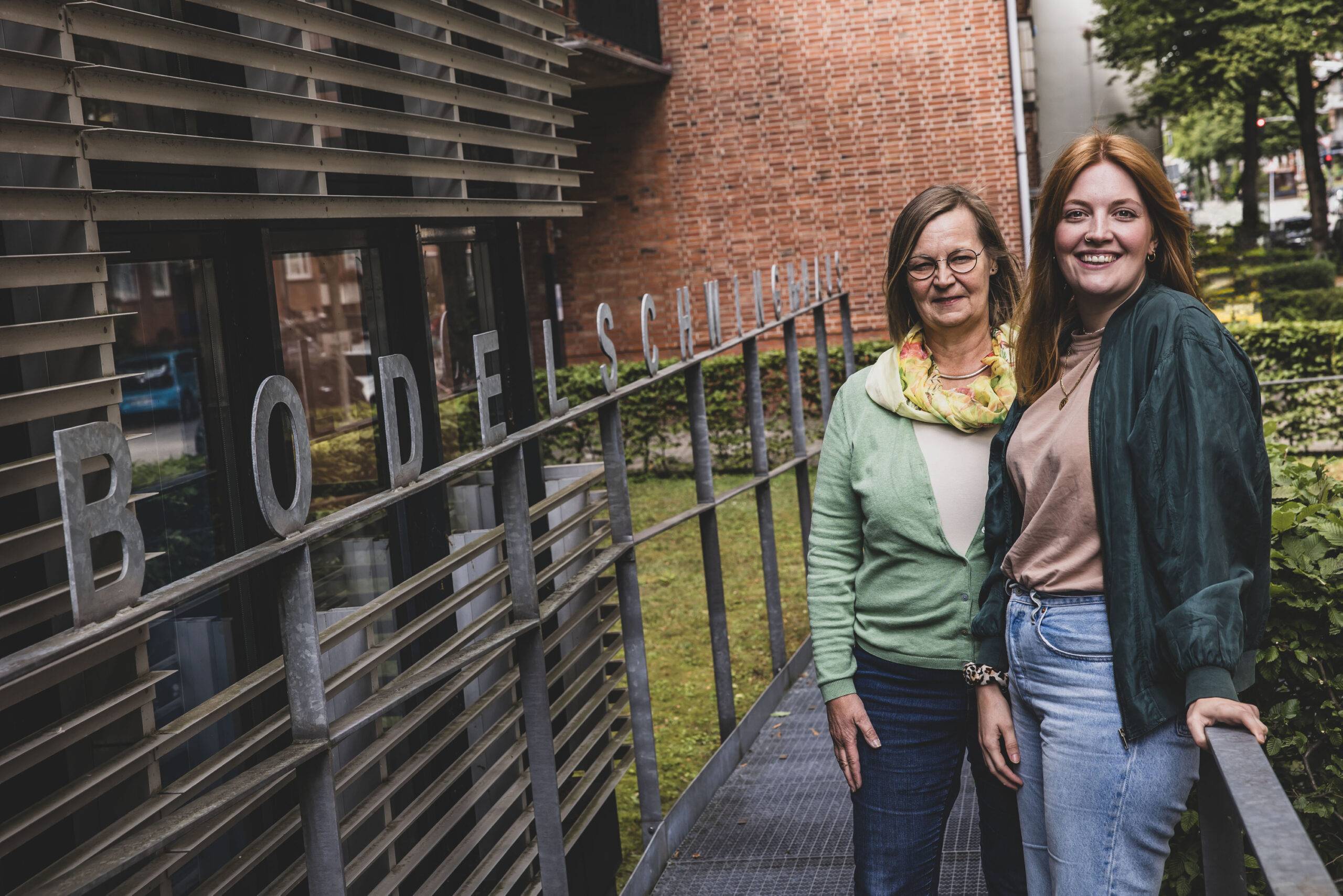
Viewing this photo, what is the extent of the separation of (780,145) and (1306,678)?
563 inches

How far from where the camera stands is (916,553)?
258 cm

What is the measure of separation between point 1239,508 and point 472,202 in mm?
2485

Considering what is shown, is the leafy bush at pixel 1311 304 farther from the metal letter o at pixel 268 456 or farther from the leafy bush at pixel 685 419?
the metal letter o at pixel 268 456

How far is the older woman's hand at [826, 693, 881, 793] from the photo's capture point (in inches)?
104

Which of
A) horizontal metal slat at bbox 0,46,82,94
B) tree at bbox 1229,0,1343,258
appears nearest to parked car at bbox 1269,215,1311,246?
tree at bbox 1229,0,1343,258

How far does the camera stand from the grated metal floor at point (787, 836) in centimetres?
389

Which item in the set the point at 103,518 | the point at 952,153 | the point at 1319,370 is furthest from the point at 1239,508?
the point at 952,153

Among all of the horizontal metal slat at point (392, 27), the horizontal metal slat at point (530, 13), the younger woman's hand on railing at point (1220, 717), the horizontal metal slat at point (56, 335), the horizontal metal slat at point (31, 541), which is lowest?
the younger woman's hand on railing at point (1220, 717)

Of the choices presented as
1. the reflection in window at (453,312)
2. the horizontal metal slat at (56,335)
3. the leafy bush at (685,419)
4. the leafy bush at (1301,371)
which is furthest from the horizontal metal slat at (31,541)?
the leafy bush at (1301,371)

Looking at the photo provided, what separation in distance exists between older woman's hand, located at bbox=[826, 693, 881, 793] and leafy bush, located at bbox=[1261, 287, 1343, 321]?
1918 cm

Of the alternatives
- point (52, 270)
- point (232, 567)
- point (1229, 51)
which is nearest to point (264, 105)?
point (52, 270)

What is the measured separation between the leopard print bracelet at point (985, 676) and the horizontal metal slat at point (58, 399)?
65.8 inches

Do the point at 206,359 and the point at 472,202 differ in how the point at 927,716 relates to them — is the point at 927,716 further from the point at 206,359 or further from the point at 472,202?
the point at 472,202

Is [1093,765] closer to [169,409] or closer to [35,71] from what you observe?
[35,71]
